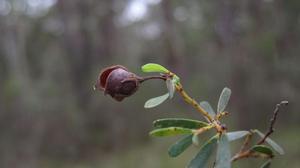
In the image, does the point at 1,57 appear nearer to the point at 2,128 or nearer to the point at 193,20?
the point at 2,128

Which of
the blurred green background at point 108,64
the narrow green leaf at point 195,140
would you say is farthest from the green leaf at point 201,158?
the blurred green background at point 108,64

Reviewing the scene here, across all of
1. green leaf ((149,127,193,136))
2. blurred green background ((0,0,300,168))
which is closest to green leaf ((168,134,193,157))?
→ green leaf ((149,127,193,136))

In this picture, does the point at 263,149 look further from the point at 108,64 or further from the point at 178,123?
the point at 108,64

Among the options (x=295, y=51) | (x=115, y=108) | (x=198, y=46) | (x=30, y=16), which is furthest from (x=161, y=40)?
(x=295, y=51)

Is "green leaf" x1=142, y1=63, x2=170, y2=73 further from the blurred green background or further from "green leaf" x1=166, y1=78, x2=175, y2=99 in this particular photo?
the blurred green background

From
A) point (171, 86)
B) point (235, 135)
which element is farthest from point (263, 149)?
point (171, 86)

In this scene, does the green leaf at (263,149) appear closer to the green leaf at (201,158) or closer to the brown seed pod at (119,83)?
the green leaf at (201,158)
